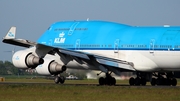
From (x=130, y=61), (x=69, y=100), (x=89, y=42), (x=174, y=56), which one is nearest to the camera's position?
(x=69, y=100)

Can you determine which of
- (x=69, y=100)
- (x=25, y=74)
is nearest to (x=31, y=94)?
(x=69, y=100)

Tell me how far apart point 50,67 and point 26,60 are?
7.01ft

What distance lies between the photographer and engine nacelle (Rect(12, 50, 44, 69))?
4322 centimetres

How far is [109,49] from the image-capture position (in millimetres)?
46375

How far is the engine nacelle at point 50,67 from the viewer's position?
44.3 meters

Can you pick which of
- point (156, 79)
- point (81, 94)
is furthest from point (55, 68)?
point (81, 94)

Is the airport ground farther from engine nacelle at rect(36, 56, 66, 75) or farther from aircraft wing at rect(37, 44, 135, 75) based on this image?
aircraft wing at rect(37, 44, 135, 75)

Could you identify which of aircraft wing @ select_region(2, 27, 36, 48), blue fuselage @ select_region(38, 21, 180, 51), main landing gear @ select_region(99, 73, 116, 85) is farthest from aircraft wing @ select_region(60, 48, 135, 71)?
aircraft wing @ select_region(2, 27, 36, 48)

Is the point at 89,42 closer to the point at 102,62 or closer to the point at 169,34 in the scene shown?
the point at 102,62

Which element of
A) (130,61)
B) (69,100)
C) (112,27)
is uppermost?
(112,27)

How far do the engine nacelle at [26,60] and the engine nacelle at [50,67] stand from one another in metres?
1.61

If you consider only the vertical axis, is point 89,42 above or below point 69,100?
above

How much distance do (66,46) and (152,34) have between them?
8.59 meters

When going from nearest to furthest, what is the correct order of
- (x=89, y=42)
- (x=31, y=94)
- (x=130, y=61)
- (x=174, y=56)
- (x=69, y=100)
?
(x=69, y=100) → (x=31, y=94) → (x=174, y=56) → (x=130, y=61) → (x=89, y=42)
